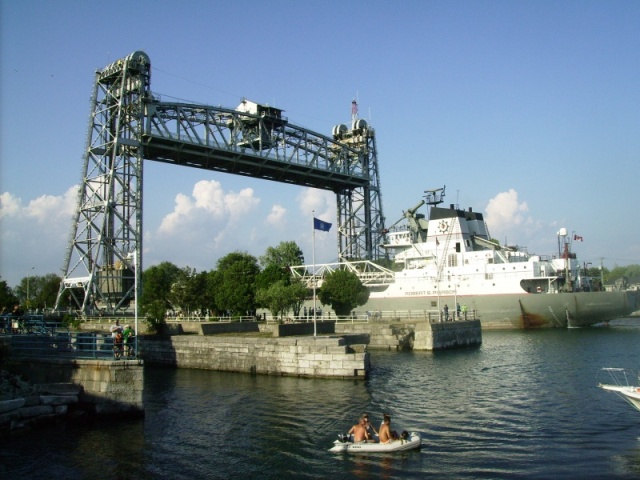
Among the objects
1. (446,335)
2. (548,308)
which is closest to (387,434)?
(446,335)

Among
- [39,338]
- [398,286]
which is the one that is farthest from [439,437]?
[398,286]

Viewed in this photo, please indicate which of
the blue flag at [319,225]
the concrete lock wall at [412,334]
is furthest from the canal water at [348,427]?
the concrete lock wall at [412,334]

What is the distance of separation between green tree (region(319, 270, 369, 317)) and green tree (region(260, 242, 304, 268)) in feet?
105

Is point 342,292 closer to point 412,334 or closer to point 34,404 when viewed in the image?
point 412,334

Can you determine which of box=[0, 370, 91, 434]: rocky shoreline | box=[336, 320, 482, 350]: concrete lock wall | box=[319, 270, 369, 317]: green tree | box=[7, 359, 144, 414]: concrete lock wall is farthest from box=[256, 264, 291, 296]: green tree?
box=[0, 370, 91, 434]: rocky shoreline

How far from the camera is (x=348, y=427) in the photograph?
20578 mm

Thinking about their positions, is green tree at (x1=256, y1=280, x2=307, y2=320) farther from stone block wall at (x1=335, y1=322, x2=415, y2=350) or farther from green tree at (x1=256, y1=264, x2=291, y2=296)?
green tree at (x1=256, y1=264, x2=291, y2=296)

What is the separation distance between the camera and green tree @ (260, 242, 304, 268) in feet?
296

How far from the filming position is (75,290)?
63594 mm

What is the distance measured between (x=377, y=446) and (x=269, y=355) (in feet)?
54.8

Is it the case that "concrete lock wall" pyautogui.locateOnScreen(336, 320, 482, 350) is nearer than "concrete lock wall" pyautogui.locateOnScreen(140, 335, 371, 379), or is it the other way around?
"concrete lock wall" pyautogui.locateOnScreen(140, 335, 371, 379)

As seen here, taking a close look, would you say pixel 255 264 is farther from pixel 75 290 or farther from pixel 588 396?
pixel 588 396

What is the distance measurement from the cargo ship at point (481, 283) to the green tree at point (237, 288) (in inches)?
417

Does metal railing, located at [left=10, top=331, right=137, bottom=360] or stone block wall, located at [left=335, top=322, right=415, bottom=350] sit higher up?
metal railing, located at [left=10, top=331, right=137, bottom=360]
